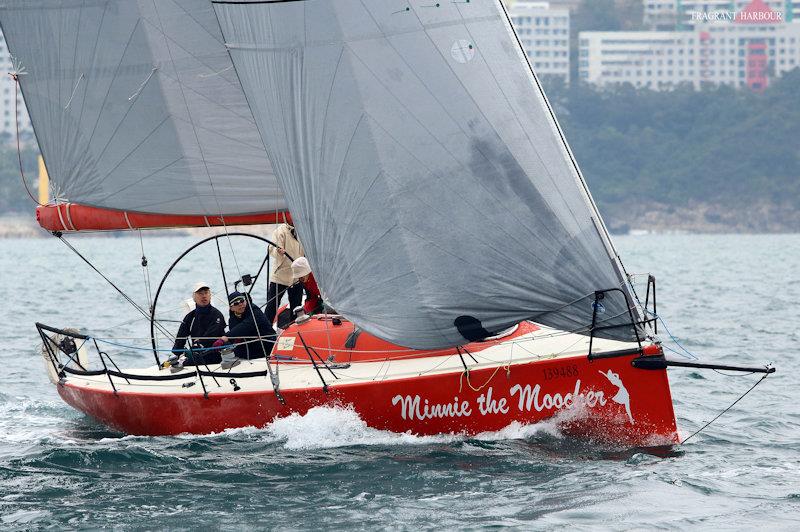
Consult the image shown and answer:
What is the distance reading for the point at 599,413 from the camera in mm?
9250

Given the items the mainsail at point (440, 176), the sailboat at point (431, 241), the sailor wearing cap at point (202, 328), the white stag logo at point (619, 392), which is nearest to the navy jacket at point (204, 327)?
the sailor wearing cap at point (202, 328)

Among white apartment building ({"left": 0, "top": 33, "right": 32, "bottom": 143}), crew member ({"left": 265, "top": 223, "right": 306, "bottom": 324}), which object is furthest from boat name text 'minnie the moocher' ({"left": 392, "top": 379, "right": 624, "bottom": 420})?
white apartment building ({"left": 0, "top": 33, "right": 32, "bottom": 143})

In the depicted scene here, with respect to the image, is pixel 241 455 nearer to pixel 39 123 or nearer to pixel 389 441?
pixel 389 441

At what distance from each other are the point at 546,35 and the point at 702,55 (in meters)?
19.8

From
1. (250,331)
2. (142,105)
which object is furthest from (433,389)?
(142,105)

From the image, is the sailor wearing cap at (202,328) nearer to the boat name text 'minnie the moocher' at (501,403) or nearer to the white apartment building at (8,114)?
the boat name text 'minnie the moocher' at (501,403)

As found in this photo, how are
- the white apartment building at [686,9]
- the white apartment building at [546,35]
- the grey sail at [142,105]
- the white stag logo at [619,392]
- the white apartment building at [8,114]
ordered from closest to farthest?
the white stag logo at [619,392]
the grey sail at [142,105]
the white apartment building at [8,114]
the white apartment building at [686,9]
the white apartment building at [546,35]

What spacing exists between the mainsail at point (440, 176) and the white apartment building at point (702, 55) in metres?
119

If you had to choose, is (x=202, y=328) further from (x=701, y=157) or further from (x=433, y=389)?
(x=701, y=157)

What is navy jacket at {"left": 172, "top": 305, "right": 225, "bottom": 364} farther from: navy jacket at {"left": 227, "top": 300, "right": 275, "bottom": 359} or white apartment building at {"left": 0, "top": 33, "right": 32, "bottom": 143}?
white apartment building at {"left": 0, "top": 33, "right": 32, "bottom": 143}

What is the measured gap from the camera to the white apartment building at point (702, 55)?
12775 cm

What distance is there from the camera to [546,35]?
14288 centimetres

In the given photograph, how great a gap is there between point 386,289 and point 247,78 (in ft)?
6.64

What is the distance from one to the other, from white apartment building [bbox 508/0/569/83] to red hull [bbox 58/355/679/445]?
13051cm
